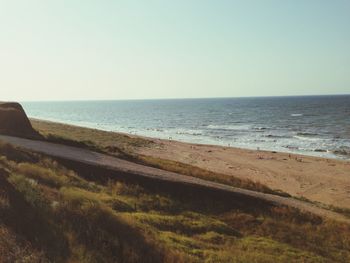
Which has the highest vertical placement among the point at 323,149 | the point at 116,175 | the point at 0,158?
the point at 0,158

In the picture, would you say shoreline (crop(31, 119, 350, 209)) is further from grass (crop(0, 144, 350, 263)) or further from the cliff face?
grass (crop(0, 144, 350, 263))

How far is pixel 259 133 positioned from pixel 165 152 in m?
31.2

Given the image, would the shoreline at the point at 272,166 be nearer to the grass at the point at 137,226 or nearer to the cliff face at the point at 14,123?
the cliff face at the point at 14,123

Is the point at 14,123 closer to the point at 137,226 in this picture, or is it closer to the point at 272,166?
→ the point at 137,226

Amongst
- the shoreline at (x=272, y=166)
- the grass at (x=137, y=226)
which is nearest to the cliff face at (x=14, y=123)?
the grass at (x=137, y=226)

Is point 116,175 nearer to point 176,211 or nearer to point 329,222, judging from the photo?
point 176,211

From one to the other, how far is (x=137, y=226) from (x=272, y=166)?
32008 mm

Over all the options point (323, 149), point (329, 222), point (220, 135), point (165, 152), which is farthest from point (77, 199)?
point (220, 135)

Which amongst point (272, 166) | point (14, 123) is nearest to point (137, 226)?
point (14, 123)

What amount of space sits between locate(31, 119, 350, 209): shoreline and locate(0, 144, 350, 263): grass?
12.9 metres

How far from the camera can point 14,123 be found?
29516mm

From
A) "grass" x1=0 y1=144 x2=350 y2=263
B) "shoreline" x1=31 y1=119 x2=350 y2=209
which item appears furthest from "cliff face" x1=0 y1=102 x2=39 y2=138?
"shoreline" x1=31 y1=119 x2=350 y2=209

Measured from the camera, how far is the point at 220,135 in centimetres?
7369

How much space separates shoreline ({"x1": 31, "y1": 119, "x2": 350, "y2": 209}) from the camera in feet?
102
